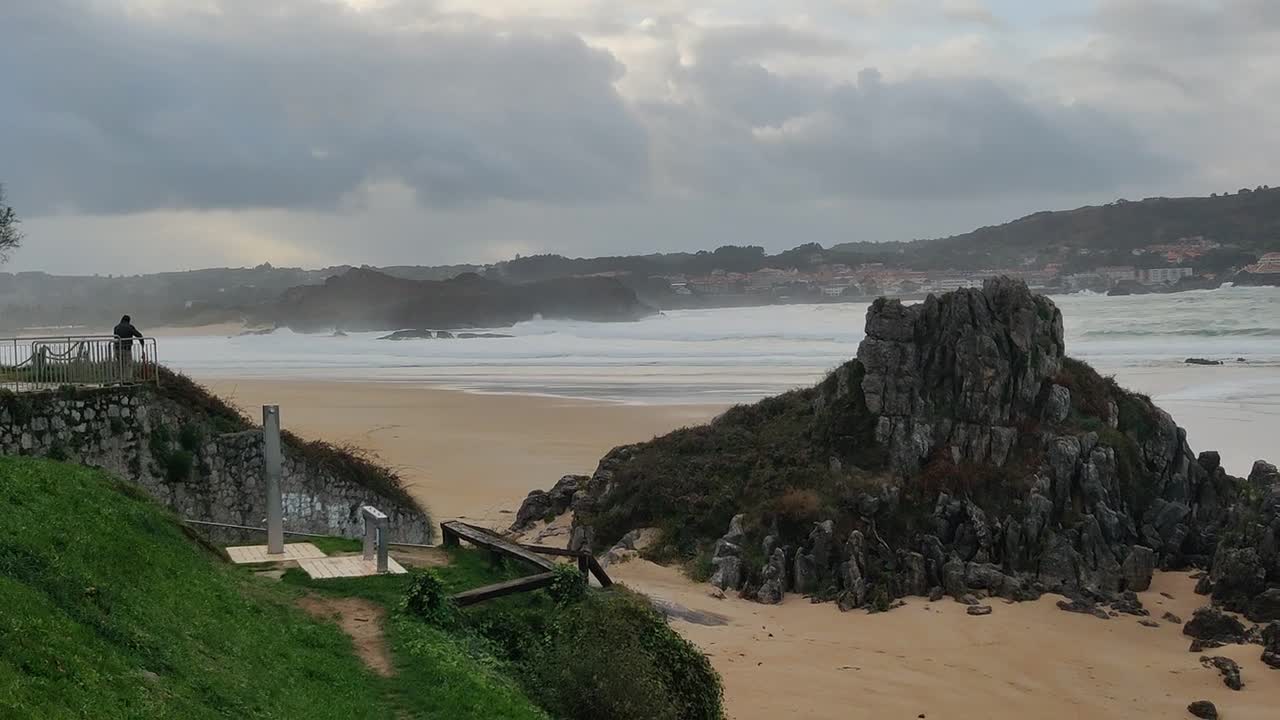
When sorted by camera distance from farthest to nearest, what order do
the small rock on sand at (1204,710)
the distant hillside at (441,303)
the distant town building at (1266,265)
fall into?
the distant hillside at (441,303) < the distant town building at (1266,265) < the small rock on sand at (1204,710)

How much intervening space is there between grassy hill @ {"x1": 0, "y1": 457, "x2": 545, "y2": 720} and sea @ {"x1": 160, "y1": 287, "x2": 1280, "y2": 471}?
20291 millimetres

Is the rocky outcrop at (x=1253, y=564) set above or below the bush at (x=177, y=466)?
below

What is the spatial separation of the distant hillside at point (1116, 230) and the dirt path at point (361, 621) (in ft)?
507

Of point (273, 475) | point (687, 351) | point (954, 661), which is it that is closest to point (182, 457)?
point (273, 475)

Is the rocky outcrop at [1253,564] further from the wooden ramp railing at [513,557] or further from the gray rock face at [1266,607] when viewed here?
the wooden ramp railing at [513,557]

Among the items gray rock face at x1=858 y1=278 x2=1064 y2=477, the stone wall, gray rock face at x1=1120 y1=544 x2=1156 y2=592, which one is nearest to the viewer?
the stone wall

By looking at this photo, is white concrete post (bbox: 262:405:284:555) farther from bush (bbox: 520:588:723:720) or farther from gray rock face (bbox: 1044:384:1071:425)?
gray rock face (bbox: 1044:384:1071:425)

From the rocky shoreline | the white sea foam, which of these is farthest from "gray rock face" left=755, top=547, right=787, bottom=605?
the white sea foam

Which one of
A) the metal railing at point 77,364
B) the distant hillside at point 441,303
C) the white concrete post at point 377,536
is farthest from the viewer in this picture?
the distant hillside at point 441,303

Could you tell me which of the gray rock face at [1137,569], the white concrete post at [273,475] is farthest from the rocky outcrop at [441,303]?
the white concrete post at [273,475]

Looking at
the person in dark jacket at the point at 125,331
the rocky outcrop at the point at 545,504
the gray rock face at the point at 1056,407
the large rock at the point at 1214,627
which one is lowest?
the large rock at the point at 1214,627

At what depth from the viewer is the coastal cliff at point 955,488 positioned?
15625 millimetres

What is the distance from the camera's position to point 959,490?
16672mm

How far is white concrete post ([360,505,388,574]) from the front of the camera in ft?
41.0
